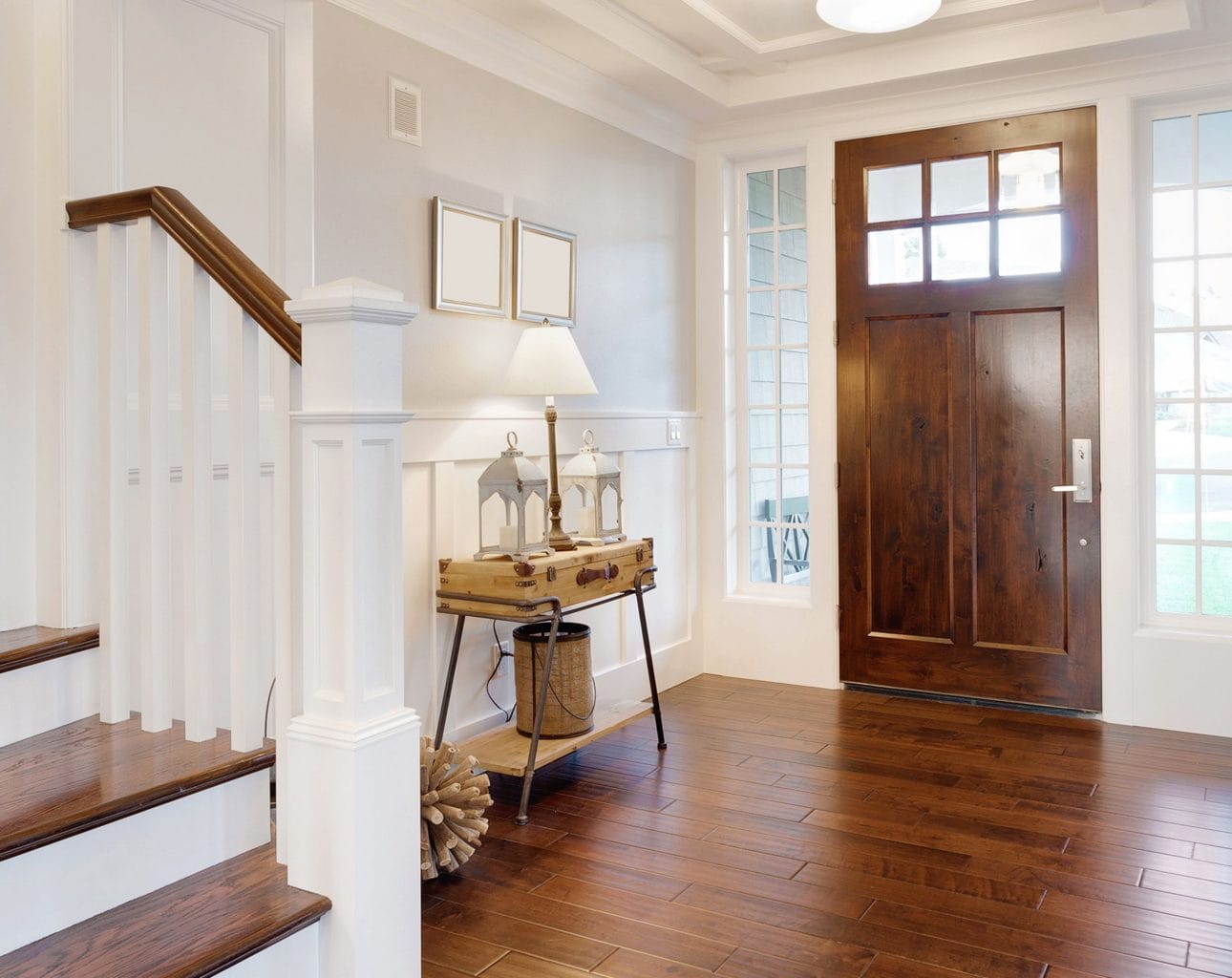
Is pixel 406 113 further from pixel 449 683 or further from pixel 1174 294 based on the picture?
pixel 1174 294

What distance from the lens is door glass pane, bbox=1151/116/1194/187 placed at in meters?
4.12

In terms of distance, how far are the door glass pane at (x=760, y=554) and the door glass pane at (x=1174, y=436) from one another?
1.69 meters

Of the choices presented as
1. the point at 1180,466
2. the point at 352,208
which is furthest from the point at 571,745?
the point at 1180,466

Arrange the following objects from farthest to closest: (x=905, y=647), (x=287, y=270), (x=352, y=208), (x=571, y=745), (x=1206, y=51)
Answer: (x=905, y=647) → (x=1206, y=51) → (x=571, y=745) → (x=352, y=208) → (x=287, y=270)

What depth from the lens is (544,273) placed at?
12.7 ft

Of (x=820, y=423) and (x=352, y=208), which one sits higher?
(x=352, y=208)

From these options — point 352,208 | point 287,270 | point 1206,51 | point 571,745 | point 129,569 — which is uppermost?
point 1206,51

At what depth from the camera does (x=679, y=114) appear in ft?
15.4

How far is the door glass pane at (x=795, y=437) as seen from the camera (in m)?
4.86

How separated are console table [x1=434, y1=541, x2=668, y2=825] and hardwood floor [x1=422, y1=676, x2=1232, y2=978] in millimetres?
162

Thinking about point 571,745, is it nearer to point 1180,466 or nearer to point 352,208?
point 352,208

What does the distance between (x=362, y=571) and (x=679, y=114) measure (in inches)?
140

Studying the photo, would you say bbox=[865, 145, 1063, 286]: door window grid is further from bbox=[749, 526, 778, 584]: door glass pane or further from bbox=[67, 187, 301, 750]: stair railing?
bbox=[67, 187, 301, 750]: stair railing

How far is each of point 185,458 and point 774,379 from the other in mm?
3372
